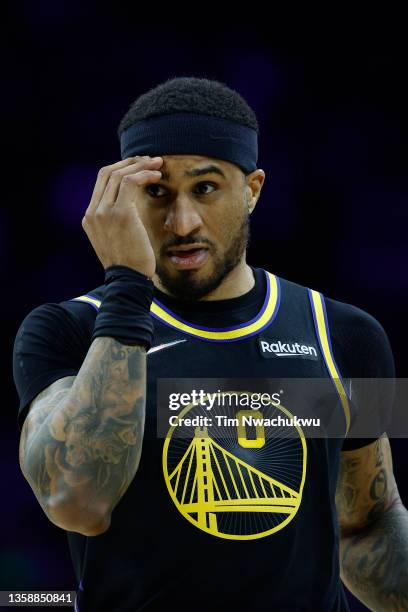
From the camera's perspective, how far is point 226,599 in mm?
2750

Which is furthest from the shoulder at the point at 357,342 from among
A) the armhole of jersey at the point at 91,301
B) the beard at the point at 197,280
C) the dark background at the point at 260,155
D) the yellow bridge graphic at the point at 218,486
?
the dark background at the point at 260,155

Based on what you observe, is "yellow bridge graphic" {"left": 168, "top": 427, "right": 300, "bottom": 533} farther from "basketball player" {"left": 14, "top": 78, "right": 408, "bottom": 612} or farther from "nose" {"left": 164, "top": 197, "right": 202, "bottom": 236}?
"nose" {"left": 164, "top": 197, "right": 202, "bottom": 236}

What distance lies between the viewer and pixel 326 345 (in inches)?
127

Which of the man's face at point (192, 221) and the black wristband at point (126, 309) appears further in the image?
the man's face at point (192, 221)

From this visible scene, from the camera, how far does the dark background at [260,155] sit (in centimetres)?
620

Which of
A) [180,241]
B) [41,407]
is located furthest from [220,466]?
[180,241]

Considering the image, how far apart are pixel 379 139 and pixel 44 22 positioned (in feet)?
7.58

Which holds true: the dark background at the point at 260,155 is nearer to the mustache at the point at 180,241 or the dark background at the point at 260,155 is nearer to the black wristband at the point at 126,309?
the mustache at the point at 180,241

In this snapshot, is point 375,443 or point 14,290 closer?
point 375,443

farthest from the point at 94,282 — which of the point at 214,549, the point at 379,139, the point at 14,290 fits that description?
the point at 214,549

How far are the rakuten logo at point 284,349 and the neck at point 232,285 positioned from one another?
0.66 ft

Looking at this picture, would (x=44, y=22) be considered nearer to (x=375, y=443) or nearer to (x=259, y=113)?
(x=259, y=113)

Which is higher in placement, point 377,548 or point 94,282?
point 94,282

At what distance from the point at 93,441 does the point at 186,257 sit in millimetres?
720
